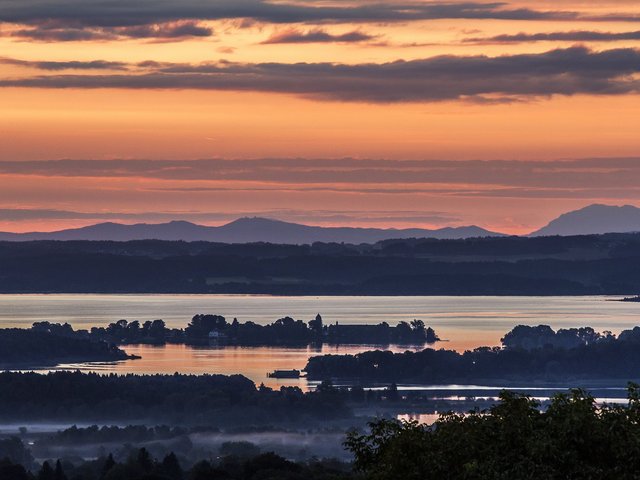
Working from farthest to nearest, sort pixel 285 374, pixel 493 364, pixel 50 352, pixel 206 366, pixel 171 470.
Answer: pixel 50 352 < pixel 206 366 < pixel 493 364 < pixel 285 374 < pixel 171 470

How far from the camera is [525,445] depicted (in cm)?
3406

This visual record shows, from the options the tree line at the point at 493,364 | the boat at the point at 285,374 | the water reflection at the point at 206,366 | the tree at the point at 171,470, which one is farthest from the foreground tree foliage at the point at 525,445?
the boat at the point at 285,374

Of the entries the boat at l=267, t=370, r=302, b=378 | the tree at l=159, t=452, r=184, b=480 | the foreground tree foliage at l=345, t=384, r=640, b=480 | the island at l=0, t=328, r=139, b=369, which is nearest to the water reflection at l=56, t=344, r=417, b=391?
the boat at l=267, t=370, r=302, b=378

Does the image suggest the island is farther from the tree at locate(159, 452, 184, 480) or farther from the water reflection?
the tree at locate(159, 452, 184, 480)

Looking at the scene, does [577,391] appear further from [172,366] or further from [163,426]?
[172,366]

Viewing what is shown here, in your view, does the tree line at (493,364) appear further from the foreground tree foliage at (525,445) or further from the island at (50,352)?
the foreground tree foliage at (525,445)

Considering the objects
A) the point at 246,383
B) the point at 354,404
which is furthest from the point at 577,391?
the point at 246,383

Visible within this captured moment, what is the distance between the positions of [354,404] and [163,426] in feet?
76.9

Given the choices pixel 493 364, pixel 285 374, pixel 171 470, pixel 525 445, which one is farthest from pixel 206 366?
pixel 525 445

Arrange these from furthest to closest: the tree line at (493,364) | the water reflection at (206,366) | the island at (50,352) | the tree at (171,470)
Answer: the island at (50,352) < the water reflection at (206,366) < the tree line at (493,364) < the tree at (171,470)

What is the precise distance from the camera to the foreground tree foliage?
1315 inches

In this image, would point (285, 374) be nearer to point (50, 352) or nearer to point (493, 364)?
point (493, 364)

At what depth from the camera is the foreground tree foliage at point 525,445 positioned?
3341 cm

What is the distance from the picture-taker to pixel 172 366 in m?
182
